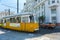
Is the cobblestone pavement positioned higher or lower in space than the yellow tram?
lower

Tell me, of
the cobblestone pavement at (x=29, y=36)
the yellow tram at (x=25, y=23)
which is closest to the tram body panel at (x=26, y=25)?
the yellow tram at (x=25, y=23)

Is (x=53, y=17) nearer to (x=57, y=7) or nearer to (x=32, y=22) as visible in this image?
(x=57, y=7)

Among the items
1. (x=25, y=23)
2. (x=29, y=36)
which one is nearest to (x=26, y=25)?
(x=25, y=23)

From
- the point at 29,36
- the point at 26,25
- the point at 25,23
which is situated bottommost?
the point at 29,36

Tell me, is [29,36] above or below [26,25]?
below

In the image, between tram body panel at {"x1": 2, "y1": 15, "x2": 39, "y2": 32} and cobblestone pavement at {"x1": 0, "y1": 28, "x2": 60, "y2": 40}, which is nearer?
cobblestone pavement at {"x1": 0, "y1": 28, "x2": 60, "y2": 40}

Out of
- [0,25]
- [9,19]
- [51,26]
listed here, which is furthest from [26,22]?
[0,25]

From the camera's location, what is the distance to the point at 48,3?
45.9 metres

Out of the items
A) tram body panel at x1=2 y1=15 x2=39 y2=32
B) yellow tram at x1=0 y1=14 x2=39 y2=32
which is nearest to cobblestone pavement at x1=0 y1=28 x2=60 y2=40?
tram body panel at x1=2 y1=15 x2=39 y2=32

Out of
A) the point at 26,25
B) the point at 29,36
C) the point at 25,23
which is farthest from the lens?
the point at 25,23

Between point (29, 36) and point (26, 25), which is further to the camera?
point (26, 25)

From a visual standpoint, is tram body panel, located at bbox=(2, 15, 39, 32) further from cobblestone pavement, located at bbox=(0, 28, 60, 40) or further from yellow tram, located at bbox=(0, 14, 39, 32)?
cobblestone pavement, located at bbox=(0, 28, 60, 40)

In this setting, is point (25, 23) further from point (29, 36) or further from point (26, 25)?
point (29, 36)

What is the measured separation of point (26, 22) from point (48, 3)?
2237 centimetres
